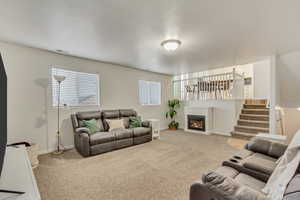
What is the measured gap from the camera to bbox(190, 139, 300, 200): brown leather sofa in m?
0.93

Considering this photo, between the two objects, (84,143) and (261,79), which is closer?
(84,143)

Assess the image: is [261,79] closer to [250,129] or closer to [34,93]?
[250,129]

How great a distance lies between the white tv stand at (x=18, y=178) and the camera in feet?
3.29

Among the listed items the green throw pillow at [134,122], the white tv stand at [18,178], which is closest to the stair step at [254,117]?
the green throw pillow at [134,122]

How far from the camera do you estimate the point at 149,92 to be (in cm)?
618

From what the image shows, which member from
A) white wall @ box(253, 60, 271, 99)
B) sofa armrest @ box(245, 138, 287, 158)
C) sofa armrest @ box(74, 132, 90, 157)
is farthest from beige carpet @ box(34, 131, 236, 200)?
white wall @ box(253, 60, 271, 99)

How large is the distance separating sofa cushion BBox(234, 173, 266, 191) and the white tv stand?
1.76m

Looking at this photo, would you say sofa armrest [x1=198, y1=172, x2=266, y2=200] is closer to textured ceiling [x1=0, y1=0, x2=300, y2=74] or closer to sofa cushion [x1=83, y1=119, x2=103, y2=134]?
textured ceiling [x1=0, y1=0, x2=300, y2=74]

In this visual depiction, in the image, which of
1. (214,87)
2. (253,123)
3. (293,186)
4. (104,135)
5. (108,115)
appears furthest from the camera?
(214,87)

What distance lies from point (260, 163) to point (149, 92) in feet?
15.4

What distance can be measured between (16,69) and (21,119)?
1090 millimetres

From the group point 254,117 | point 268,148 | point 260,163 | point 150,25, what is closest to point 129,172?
point 260,163

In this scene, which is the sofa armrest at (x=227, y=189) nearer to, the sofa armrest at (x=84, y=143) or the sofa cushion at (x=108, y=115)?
the sofa armrest at (x=84, y=143)

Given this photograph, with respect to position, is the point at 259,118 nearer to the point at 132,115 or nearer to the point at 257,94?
the point at 257,94
